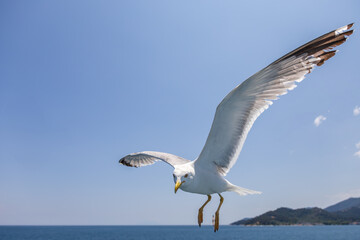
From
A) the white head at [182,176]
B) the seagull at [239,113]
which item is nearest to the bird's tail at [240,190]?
the seagull at [239,113]

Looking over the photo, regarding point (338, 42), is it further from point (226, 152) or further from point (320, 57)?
point (226, 152)

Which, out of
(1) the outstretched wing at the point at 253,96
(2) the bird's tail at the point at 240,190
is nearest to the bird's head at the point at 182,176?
(1) the outstretched wing at the point at 253,96

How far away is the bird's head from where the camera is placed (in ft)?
16.1

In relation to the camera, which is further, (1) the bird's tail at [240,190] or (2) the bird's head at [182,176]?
(1) the bird's tail at [240,190]

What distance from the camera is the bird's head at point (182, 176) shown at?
4.91 m

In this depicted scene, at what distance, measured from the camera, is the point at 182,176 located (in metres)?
5.02

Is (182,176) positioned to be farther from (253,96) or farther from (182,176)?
(253,96)

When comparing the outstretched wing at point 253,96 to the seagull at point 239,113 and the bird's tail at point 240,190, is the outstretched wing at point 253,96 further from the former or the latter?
the bird's tail at point 240,190

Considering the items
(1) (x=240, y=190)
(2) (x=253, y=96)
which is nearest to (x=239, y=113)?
(2) (x=253, y=96)

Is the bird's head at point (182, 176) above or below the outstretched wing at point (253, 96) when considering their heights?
below

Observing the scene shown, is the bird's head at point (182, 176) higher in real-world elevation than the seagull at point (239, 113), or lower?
lower

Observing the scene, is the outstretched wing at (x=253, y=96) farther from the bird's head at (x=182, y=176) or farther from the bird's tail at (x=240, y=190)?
the bird's head at (x=182, y=176)

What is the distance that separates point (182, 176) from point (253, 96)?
78.9 inches

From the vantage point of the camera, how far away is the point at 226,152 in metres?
6.41
